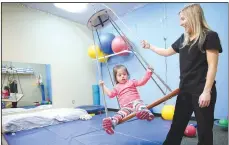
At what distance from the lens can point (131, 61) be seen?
96.3 inches

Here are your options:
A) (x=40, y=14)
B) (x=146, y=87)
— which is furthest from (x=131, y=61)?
(x=40, y=14)

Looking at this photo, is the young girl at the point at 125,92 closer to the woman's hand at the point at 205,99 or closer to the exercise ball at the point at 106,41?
the woman's hand at the point at 205,99

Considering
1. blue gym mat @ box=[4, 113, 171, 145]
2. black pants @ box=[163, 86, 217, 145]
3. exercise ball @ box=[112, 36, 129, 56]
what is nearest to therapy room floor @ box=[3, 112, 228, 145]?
blue gym mat @ box=[4, 113, 171, 145]

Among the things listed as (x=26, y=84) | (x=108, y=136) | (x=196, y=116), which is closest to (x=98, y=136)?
(x=108, y=136)

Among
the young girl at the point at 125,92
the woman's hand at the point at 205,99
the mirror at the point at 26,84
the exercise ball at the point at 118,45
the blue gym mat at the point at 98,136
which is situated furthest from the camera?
the exercise ball at the point at 118,45

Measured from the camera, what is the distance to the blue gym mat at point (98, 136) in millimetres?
1524

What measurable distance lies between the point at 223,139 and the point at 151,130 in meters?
0.63

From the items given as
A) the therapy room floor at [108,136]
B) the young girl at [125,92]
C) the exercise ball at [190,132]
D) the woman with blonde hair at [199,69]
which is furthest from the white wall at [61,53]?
the woman with blonde hair at [199,69]

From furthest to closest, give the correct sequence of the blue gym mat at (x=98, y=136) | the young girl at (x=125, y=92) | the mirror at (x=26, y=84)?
the mirror at (x=26, y=84) < the blue gym mat at (x=98, y=136) < the young girl at (x=125, y=92)

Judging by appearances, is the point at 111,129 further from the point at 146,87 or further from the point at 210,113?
the point at 146,87

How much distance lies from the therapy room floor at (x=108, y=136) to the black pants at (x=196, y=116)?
31 centimetres

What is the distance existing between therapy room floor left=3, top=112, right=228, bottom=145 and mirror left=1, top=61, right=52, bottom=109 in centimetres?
40

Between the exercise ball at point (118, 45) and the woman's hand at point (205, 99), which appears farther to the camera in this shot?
the exercise ball at point (118, 45)

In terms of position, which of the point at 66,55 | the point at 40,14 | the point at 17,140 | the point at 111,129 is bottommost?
the point at 17,140
